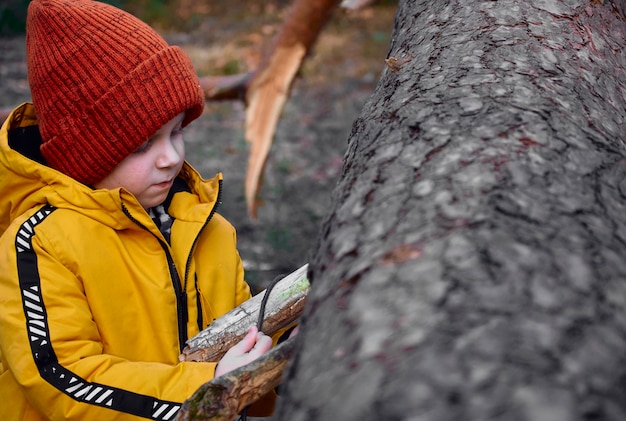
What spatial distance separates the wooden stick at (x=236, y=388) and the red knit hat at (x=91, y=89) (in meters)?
0.92

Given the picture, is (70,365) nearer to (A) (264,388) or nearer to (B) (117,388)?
(B) (117,388)

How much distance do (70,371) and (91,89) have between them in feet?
2.42

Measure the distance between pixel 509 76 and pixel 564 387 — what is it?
709 millimetres

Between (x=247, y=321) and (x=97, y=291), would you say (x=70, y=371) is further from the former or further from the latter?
(x=247, y=321)

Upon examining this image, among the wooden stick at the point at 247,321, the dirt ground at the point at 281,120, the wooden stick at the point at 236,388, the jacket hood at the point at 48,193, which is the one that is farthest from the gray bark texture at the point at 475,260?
the dirt ground at the point at 281,120

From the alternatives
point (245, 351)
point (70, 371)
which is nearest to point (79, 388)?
point (70, 371)

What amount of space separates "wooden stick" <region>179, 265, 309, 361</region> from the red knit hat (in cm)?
57

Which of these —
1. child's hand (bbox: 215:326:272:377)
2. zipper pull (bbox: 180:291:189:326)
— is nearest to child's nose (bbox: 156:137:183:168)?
zipper pull (bbox: 180:291:189:326)

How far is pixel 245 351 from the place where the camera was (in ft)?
4.55

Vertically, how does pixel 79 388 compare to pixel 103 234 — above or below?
below

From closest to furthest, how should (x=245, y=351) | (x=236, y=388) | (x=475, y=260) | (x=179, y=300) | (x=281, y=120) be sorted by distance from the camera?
(x=475, y=260) → (x=236, y=388) → (x=245, y=351) → (x=179, y=300) → (x=281, y=120)

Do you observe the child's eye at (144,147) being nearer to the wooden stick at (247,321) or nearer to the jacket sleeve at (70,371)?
the jacket sleeve at (70,371)

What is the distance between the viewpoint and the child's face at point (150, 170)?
1.77 metres

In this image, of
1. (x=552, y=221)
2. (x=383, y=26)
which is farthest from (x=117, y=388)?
(x=383, y=26)
